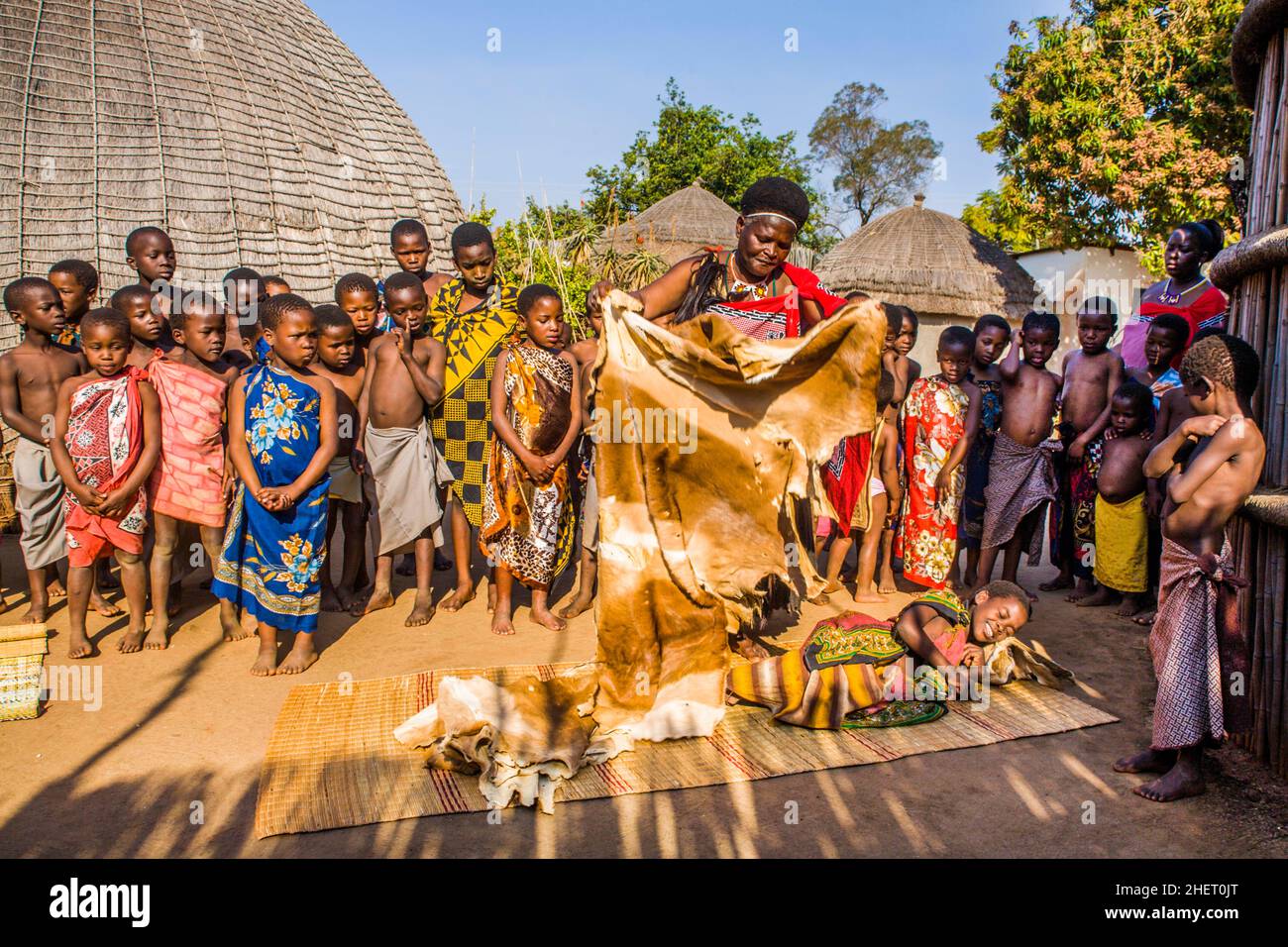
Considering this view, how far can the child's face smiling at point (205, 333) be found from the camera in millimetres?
5150

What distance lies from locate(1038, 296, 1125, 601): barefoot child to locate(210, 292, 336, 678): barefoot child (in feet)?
14.9

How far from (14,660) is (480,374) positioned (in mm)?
2758

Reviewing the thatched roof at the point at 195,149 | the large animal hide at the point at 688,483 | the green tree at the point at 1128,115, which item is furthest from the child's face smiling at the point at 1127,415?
the green tree at the point at 1128,115

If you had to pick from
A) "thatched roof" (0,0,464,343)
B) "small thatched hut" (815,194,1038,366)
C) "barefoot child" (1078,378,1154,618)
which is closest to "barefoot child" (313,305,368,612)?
"thatched roof" (0,0,464,343)

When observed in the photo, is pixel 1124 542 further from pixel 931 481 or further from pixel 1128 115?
pixel 1128 115

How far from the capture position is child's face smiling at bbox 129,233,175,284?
5641 millimetres

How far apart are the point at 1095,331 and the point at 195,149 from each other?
7958 millimetres

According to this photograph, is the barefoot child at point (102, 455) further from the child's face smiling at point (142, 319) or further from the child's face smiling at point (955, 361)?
the child's face smiling at point (955, 361)

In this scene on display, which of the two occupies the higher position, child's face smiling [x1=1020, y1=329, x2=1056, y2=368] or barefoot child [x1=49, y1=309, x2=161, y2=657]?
child's face smiling [x1=1020, y1=329, x2=1056, y2=368]

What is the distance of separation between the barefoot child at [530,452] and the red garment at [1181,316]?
3457mm

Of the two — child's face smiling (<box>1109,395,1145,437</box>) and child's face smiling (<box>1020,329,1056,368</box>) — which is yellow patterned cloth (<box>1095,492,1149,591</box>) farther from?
child's face smiling (<box>1020,329,1056,368</box>)

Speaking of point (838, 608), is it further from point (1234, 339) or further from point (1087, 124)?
point (1087, 124)

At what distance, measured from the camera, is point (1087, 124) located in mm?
12672
